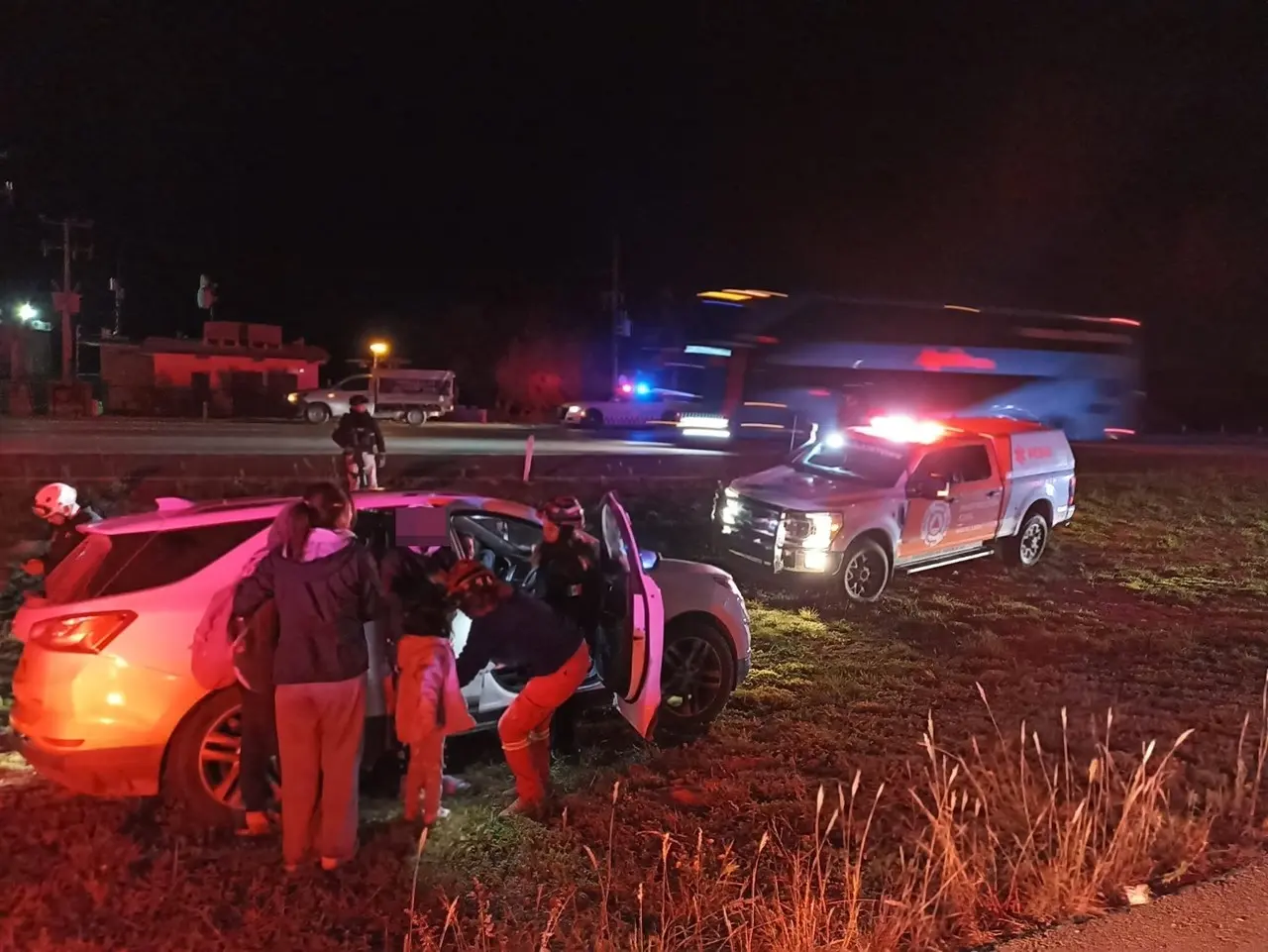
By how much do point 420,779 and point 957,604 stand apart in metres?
7.36

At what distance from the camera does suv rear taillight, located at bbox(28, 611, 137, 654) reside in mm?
4418

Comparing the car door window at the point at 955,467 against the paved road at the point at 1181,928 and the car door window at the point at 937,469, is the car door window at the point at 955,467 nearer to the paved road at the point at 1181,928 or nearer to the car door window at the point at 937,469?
the car door window at the point at 937,469

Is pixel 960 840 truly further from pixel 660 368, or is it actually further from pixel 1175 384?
pixel 1175 384

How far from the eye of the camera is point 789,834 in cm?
494

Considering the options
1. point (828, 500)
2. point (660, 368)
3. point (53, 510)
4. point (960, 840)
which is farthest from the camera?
point (660, 368)

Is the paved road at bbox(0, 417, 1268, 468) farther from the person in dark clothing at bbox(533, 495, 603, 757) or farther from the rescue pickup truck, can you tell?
the person in dark clothing at bbox(533, 495, 603, 757)

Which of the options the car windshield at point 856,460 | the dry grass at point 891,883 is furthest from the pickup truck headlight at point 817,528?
the dry grass at point 891,883

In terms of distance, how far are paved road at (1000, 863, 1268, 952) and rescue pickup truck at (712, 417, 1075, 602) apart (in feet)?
19.3

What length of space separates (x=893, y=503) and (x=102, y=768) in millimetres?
8037

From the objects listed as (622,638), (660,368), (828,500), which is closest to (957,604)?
(828,500)

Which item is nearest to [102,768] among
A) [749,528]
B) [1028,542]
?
[749,528]

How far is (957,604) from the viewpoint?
34.9 feet

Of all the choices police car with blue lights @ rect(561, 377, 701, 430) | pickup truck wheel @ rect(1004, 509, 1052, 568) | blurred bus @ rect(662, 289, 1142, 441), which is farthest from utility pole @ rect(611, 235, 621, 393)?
pickup truck wheel @ rect(1004, 509, 1052, 568)

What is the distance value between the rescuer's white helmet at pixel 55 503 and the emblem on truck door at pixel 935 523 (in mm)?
8156
